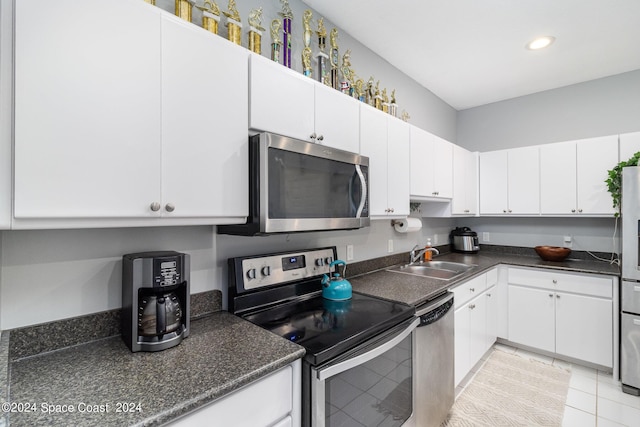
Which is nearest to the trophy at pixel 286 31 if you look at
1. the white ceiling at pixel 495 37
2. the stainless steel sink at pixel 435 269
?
the white ceiling at pixel 495 37

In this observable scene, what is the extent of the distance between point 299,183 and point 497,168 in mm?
2949

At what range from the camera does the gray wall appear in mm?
2896

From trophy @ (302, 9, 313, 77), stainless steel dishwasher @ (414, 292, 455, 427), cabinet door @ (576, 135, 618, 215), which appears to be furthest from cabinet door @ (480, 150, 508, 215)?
trophy @ (302, 9, 313, 77)

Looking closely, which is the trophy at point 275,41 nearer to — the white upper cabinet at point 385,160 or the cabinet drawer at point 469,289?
the white upper cabinet at point 385,160

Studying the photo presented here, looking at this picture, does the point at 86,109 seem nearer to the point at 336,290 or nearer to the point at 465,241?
the point at 336,290

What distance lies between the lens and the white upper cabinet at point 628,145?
2590 mm

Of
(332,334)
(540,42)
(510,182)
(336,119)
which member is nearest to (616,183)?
(510,182)

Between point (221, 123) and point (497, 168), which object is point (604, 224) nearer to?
point (497, 168)

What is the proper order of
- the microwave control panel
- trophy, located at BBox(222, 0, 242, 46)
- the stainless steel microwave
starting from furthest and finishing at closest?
the microwave control panel < trophy, located at BBox(222, 0, 242, 46) < the stainless steel microwave

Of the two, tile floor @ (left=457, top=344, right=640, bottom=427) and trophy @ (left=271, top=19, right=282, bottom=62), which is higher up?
trophy @ (left=271, top=19, right=282, bottom=62)

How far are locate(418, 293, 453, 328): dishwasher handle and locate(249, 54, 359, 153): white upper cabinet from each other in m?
1.06

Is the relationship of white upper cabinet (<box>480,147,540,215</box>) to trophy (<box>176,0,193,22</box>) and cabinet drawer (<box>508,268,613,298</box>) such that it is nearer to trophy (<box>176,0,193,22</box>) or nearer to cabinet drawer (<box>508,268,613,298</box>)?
cabinet drawer (<box>508,268,613,298</box>)

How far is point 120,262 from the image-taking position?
3.93 feet

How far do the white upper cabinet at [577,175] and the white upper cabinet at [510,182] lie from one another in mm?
78
